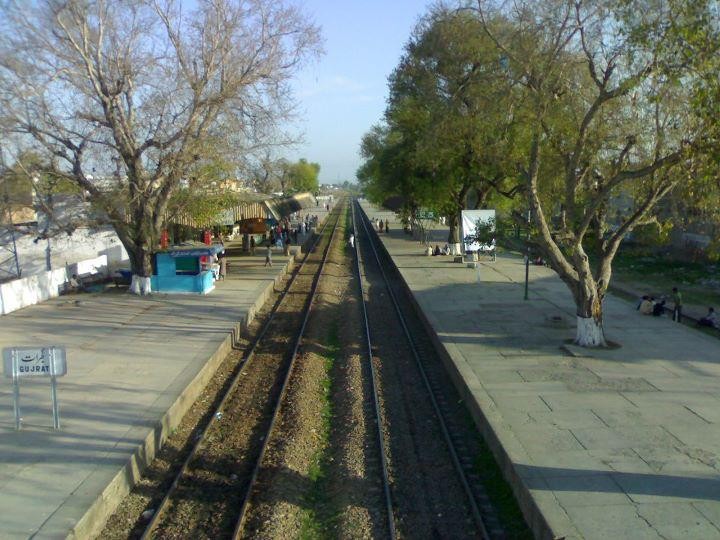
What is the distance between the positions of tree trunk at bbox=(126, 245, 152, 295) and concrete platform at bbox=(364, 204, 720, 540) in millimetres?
9706

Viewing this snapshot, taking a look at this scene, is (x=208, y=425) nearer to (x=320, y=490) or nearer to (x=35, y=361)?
(x=35, y=361)

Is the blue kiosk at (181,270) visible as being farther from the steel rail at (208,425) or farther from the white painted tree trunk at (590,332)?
the white painted tree trunk at (590,332)

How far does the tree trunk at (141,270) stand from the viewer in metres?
22.5

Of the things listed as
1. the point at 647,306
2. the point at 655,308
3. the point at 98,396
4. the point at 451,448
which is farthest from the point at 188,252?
the point at 451,448

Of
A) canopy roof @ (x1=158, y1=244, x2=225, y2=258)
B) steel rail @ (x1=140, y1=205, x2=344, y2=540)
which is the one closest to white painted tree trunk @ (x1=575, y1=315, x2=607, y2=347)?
steel rail @ (x1=140, y1=205, x2=344, y2=540)

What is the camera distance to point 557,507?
6895 millimetres

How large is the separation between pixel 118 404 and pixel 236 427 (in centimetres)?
191

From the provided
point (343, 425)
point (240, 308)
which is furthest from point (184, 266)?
point (343, 425)

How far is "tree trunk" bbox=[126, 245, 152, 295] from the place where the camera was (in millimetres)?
22500

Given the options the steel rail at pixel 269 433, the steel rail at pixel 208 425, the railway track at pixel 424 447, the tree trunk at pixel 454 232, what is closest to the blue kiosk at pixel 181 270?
the steel rail at pixel 208 425

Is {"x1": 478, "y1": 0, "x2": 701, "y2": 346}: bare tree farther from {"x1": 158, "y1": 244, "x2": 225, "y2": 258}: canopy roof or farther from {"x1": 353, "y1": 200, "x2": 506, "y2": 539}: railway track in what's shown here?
{"x1": 158, "y1": 244, "x2": 225, "y2": 258}: canopy roof

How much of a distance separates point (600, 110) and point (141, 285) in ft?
50.7

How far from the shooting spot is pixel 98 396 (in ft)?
36.6

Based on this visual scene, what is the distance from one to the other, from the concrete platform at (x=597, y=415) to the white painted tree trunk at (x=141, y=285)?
31.7ft
